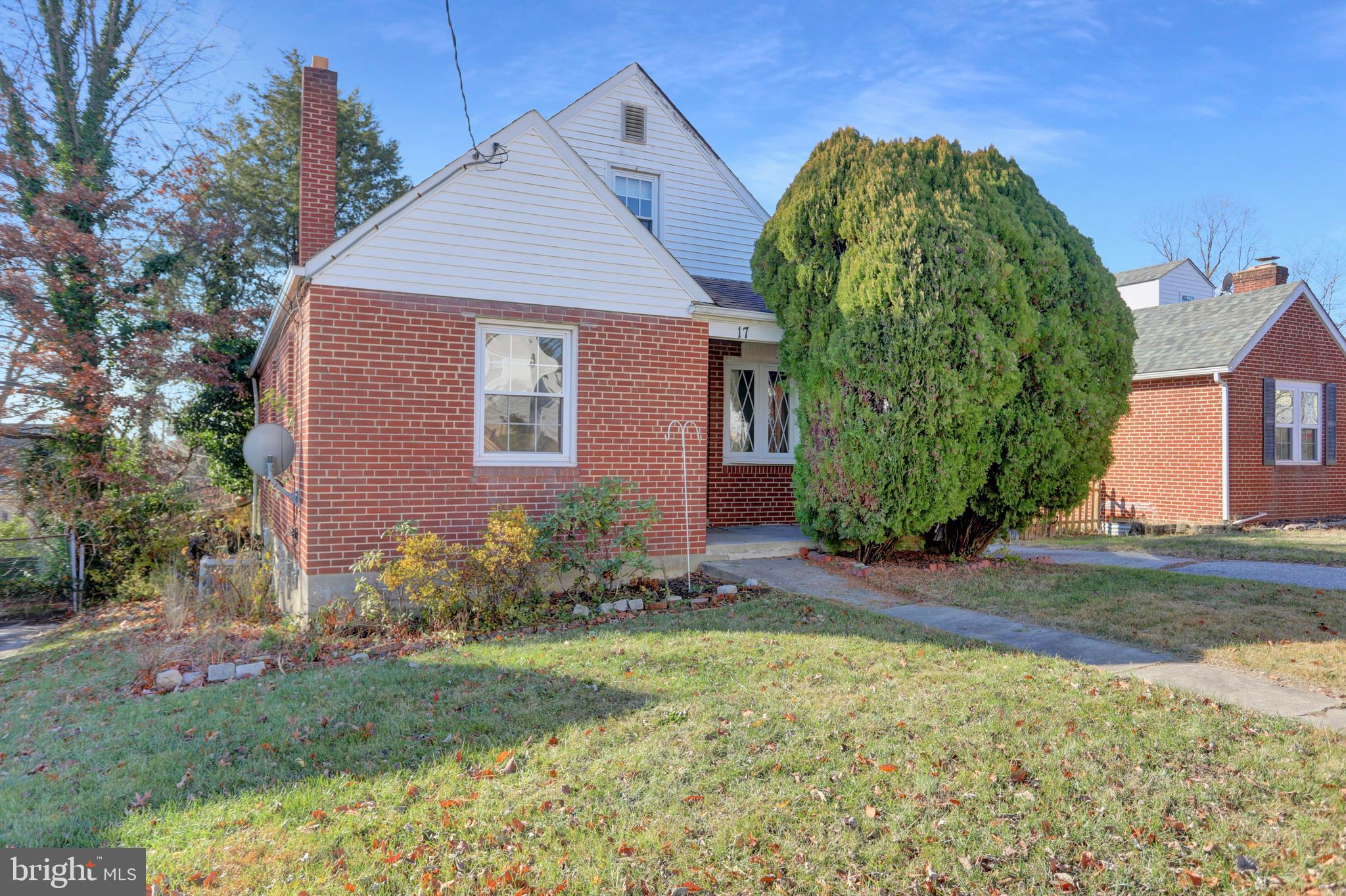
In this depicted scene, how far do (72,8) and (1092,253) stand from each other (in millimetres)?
18640

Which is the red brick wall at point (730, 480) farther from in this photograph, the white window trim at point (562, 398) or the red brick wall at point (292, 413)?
the red brick wall at point (292, 413)

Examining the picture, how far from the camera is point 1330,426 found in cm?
1708

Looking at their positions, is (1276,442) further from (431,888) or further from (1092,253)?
(431,888)

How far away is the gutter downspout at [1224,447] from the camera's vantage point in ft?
50.4

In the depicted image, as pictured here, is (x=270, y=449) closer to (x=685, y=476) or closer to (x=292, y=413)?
(x=292, y=413)

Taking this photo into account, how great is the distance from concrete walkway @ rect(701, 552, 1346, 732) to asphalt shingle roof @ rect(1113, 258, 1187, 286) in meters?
25.2

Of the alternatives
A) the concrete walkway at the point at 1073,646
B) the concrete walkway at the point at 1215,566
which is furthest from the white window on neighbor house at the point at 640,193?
the concrete walkway at the point at 1215,566

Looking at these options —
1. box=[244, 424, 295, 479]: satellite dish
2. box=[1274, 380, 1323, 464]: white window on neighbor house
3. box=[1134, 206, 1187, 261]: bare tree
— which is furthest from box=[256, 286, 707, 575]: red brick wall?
box=[1134, 206, 1187, 261]: bare tree

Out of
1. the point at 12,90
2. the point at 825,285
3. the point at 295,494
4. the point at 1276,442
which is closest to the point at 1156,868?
the point at 825,285

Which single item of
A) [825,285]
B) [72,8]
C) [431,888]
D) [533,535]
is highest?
[72,8]

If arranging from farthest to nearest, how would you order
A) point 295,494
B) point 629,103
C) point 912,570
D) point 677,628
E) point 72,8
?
1. point 72,8
2. point 629,103
3. point 912,570
4. point 295,494
5. point 677,628

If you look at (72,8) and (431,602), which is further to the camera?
(72,8)

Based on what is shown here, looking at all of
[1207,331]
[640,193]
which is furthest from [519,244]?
[1207,331]

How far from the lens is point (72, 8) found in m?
14.7
